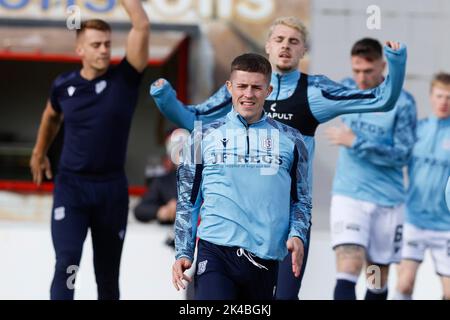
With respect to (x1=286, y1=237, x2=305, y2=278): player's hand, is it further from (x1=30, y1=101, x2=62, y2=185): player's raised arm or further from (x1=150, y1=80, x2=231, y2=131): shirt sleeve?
(x1=30, y1=101, x2=62, y2=185): player's raised arm

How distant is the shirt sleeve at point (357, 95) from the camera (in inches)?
255

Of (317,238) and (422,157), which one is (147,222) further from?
(422,157)

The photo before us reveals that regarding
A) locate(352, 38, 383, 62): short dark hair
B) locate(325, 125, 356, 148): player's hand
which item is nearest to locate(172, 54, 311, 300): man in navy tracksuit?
locate(325, 125, 356, 148): player's hand

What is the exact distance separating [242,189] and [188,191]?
0.29m

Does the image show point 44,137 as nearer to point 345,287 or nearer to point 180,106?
point 180,106

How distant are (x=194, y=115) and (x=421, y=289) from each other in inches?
152

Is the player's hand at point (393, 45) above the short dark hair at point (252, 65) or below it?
above

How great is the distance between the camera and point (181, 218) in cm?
594

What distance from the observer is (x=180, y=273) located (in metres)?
A: 5.73

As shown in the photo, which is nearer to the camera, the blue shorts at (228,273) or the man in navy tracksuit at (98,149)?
the blue shorts at (228,273)

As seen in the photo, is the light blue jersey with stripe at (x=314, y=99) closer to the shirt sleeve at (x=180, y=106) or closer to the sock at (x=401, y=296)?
the shirt sleeve at (x=180, y=106)

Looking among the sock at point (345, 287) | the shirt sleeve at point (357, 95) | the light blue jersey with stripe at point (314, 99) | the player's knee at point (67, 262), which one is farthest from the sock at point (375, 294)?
the player's knee at point (67, 262)

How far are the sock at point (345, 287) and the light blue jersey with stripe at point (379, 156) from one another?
0.64 meters

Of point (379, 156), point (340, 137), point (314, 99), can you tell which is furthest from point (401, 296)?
point (314, 99)
